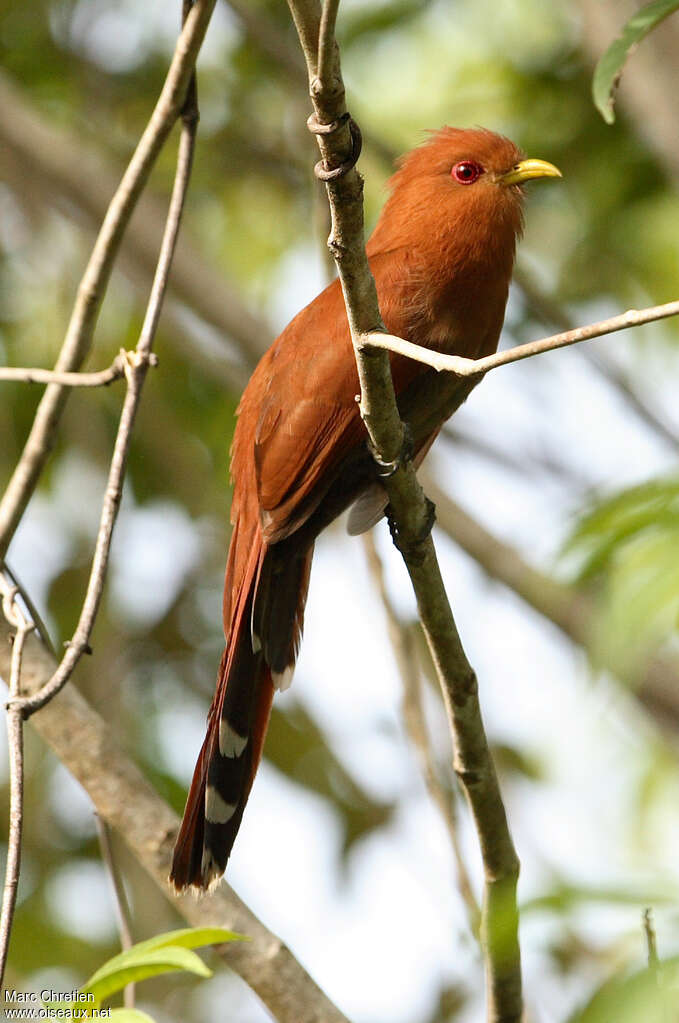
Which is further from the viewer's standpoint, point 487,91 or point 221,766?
point 487,91

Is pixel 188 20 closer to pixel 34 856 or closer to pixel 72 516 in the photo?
pixel 72 516

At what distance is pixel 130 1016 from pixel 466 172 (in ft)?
8.49

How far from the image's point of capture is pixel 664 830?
19.0ft

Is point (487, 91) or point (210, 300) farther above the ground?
point (487, 91)

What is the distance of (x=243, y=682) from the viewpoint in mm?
3195

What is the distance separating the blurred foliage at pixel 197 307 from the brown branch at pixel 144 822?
162cm

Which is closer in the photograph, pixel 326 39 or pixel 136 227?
pixel 326 39

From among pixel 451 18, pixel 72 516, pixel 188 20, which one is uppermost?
pixel 451 18

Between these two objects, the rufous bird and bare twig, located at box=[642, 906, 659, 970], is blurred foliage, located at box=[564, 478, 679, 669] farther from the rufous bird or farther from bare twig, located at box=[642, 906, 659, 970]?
the rufous bird

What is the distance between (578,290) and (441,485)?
146cm

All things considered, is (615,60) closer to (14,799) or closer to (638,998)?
(14,799)

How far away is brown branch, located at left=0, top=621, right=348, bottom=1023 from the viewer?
2674 millimetres

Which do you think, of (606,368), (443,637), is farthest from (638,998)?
(606,368)

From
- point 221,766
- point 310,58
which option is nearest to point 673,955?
point 310,58
